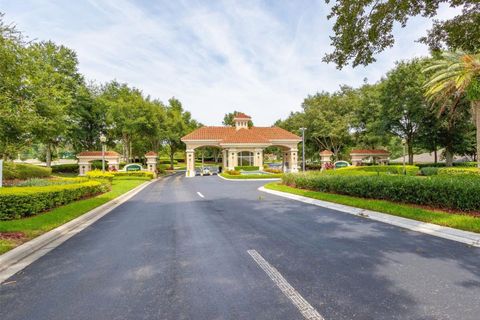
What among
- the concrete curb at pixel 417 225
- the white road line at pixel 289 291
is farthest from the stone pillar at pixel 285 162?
the white road line at pixel 289 291

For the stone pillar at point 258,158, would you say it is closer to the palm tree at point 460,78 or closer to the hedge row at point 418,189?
the palm tree at point 460,78

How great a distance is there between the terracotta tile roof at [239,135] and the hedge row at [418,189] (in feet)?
85.3

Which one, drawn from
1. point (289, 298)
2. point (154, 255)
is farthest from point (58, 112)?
point (289, 298)

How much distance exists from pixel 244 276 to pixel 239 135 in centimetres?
3685

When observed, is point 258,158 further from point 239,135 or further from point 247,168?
point 239,135

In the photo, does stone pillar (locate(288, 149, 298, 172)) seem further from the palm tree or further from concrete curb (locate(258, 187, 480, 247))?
concrete curb (locate(258, 187, 480, 247))

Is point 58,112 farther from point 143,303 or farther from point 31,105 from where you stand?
point 143,303

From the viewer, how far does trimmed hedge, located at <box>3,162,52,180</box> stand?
1853 centimetres

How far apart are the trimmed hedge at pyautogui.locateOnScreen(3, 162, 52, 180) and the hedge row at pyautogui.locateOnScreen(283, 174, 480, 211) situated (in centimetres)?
2142

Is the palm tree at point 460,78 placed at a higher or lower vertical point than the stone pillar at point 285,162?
higher

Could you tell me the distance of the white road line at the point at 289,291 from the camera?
328cm

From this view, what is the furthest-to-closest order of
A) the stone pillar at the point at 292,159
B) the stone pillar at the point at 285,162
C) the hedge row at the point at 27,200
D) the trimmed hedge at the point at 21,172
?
the stone pillar at the point at 285,162 < the stone pillar at the point at 292,159 < the trimmed hedge at the point at 21,172 < the hedge row at the point at 27,200

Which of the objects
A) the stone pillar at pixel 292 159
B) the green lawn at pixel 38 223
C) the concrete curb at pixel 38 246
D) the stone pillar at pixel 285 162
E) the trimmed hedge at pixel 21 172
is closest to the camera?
the concrete curb at pixel 38 246

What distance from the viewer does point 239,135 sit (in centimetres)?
4081
